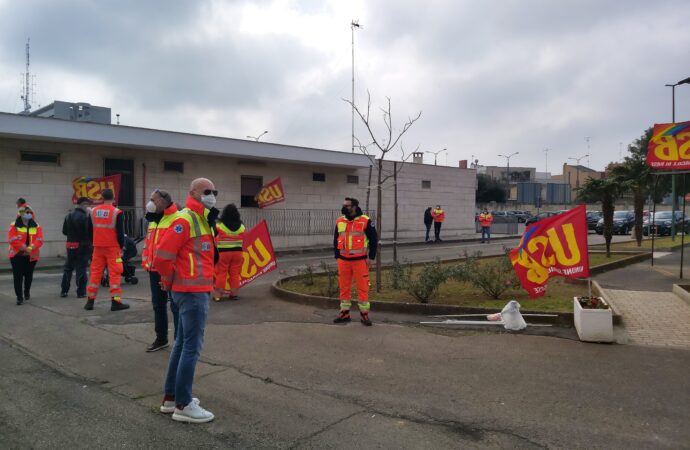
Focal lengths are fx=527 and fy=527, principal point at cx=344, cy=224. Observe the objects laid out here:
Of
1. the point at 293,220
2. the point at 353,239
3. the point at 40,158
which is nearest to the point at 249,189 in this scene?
the point at 293,220

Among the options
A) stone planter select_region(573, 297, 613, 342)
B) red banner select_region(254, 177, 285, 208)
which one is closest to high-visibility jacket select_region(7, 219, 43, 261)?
stone planter select_region(573, 297, 613, 342)

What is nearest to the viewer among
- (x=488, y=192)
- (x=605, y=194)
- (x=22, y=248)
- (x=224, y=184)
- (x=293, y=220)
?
(x=22, y=248)

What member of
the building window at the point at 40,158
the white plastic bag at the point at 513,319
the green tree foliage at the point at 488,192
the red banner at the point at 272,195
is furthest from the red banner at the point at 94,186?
the green tree foliage at the point at 488,192

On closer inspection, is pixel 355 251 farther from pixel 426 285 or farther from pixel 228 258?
pixel 228 258

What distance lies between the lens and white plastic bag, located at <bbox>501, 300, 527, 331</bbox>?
24.3 ft

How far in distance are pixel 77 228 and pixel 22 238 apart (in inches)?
37.3

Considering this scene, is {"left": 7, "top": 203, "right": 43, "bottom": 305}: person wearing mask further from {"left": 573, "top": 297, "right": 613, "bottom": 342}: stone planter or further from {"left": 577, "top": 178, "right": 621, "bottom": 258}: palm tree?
{"left": 577, "top": 178, "right": 621, "bottom": 258}: palm tree

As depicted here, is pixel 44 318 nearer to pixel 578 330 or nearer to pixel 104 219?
pixel 104 219

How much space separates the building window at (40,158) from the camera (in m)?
18.2

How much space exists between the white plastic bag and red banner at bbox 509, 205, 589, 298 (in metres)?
1.04

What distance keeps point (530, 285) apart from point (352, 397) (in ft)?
15.2

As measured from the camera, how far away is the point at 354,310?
8984 mm

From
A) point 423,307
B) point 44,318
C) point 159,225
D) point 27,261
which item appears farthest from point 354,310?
point 27,261

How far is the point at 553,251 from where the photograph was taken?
806 centimetres
